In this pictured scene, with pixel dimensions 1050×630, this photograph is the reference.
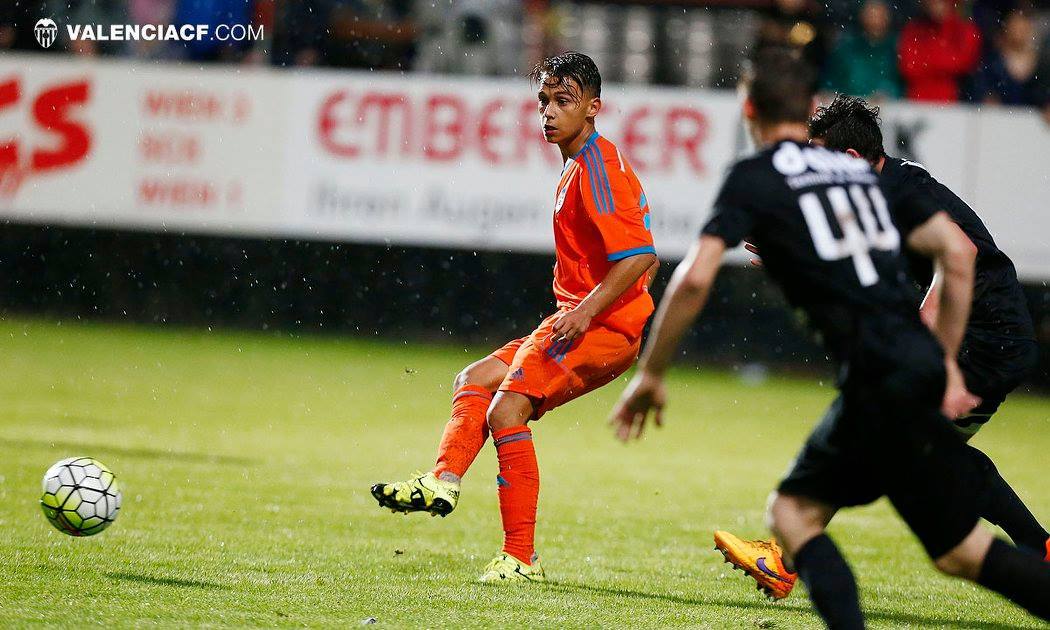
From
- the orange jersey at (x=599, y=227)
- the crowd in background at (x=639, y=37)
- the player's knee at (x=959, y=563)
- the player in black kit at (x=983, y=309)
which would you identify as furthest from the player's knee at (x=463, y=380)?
the crowd in background at (x=639, y=37)

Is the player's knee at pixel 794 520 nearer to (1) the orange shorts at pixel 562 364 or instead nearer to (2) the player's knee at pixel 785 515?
(2) the player's knee at pixel 785 515

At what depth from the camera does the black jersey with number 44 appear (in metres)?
4.12

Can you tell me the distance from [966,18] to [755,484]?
813cm

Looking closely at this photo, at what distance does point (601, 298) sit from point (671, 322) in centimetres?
204

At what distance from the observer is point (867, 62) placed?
1510cm

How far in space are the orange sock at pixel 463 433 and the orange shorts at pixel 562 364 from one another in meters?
0.19

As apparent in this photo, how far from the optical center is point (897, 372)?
4086mm

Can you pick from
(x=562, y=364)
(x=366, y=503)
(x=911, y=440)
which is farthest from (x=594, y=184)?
Result: (x=366, y=503)

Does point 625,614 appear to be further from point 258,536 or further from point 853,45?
point 853,45

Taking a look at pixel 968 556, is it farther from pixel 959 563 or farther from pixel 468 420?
pixel 468 420

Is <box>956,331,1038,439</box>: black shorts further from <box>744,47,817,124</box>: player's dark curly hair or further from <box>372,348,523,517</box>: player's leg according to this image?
<box>744,47,817,124</box>: player's dark curly hair

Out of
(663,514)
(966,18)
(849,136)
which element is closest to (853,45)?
(966,18)

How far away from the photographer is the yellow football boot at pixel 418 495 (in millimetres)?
5949

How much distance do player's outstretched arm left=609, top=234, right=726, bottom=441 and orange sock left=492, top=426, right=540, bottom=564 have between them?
212 centimetres
